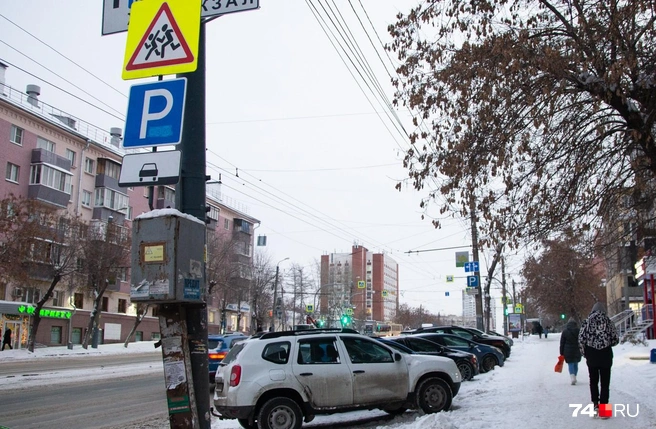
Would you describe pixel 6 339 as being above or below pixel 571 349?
below

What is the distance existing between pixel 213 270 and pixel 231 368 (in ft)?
143

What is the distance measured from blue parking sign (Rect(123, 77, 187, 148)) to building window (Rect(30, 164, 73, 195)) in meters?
43.9

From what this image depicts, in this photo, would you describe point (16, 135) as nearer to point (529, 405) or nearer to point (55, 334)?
point (55, 334)

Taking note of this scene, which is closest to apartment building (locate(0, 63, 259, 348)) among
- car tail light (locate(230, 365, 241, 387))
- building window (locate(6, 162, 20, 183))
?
building window (locate(6, 162, 20, 183))

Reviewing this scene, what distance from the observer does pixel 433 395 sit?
11.3 metres

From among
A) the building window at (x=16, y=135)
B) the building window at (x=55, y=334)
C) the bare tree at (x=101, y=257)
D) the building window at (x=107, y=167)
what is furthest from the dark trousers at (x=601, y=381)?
the building window at (x=107, y=167)

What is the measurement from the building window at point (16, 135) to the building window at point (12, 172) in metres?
1.72

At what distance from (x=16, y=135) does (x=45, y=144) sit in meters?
2.94

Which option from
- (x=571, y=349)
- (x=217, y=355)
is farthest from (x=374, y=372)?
(x=217, y=355)

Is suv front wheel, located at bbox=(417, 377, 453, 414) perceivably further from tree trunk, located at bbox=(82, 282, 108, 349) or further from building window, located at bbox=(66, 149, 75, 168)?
building window, located at bbox=(66, 149, 75, 168)

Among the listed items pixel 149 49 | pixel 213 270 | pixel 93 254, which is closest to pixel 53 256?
pixel 93 254

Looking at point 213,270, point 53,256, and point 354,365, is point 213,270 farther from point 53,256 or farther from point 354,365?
point 354,365

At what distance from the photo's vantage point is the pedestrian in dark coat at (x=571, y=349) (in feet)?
47.0

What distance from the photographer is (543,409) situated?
10.6 metres
